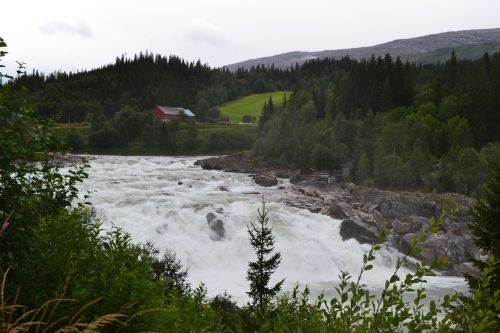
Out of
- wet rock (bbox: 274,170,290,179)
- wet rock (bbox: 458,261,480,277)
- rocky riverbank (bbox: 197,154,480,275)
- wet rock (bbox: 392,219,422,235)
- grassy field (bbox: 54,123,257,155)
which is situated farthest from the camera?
grassy field (bbox: 54,123,257,155)

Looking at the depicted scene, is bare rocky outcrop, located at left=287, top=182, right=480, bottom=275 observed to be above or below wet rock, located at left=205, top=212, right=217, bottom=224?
below

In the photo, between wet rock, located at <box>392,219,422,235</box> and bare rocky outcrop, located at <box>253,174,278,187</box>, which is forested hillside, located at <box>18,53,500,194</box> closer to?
bare rocky outcrop, located at <box>253,174,278,187</box>

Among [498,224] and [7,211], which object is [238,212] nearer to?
[498,224]

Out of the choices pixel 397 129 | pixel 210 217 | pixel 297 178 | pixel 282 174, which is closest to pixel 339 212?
pixel 210 217

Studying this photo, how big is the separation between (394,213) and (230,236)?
19.8 meters

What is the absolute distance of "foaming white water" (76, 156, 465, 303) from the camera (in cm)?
3656

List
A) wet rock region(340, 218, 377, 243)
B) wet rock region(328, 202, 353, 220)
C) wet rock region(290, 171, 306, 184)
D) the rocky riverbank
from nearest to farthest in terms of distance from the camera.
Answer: the rocky riverbank
wet rock region(340, 218, 377, 243)
wet rock region(328, 202, 353, 220)
wet rock region(290, 171, 306, 184)

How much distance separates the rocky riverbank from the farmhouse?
92.4 m

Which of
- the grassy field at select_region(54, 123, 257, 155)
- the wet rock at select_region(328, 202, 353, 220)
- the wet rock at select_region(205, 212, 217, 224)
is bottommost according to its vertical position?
the wet rock at select_region(328, 202, 353, 220)

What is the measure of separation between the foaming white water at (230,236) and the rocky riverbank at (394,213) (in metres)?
1.86

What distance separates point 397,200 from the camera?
178 ft

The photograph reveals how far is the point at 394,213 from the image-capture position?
51.7 m

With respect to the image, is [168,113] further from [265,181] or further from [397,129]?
[265,181]

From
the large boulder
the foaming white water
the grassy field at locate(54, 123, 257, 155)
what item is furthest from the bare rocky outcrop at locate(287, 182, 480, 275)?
the grassy field at locate(54, 123, 257, 155)
